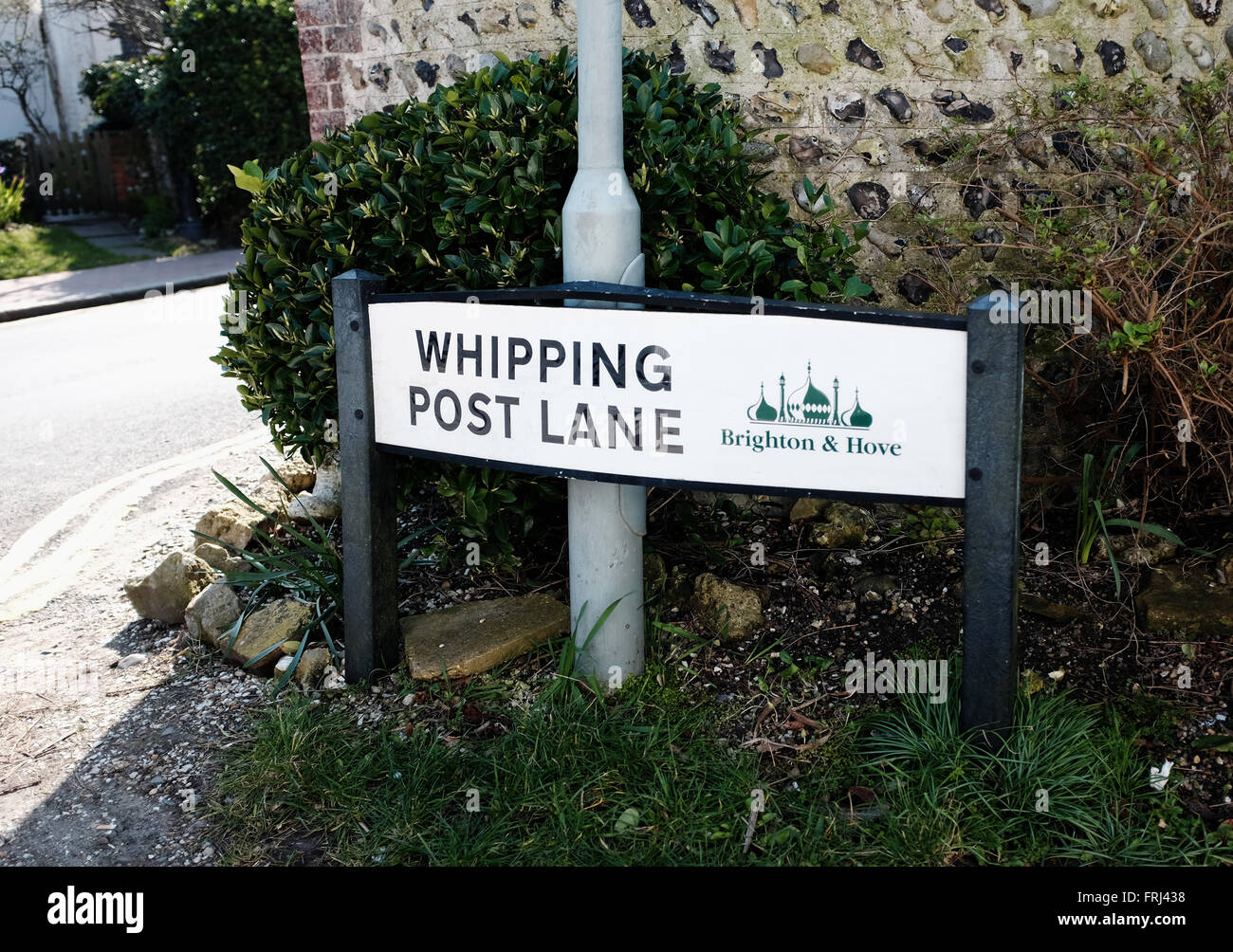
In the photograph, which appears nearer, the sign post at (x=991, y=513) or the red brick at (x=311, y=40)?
the sign post at (x=991, y=513)

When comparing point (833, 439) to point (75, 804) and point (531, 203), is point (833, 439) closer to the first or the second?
point (531, 203)

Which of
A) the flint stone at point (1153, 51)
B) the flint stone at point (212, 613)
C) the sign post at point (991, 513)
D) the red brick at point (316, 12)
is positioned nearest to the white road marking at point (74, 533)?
the flint stone at point (212, 613)

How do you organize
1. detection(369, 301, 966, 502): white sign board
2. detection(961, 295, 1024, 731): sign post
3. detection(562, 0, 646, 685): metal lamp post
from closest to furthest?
detection(961, 295, 1024, 731): sign post < detection(369, 301, 966, 502): white sign board < detection(562, 0, 646, 685): metal lamp post

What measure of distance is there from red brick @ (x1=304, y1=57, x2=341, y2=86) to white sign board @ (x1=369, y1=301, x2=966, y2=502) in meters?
2.58

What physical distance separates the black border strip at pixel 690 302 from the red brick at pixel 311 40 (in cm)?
277

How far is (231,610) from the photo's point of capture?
4094mm

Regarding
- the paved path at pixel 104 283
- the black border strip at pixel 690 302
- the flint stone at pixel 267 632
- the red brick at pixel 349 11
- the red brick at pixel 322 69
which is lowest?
the flint stone at pixel 267 632

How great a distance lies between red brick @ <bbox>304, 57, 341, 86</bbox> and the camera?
18.1ft

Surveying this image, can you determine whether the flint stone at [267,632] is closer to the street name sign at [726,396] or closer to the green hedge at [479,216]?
the green hedge at [479,216]

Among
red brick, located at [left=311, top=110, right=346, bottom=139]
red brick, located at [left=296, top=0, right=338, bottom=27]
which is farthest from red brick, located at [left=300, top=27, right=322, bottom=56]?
red brick, located at [left=311, top=110, right=346, bottom=139]

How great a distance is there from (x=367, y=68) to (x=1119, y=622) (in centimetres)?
403

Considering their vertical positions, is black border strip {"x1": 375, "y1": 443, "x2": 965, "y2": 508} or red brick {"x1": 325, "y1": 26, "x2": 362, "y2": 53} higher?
red brick {"x1": 325, "y1": 26, "x2": 362, "y2": 53}

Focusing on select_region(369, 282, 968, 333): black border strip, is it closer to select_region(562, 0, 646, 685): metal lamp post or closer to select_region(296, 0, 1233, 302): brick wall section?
select_region(562, 0, 646, 685): metal lamp post

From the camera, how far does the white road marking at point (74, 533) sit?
4.72 meters
